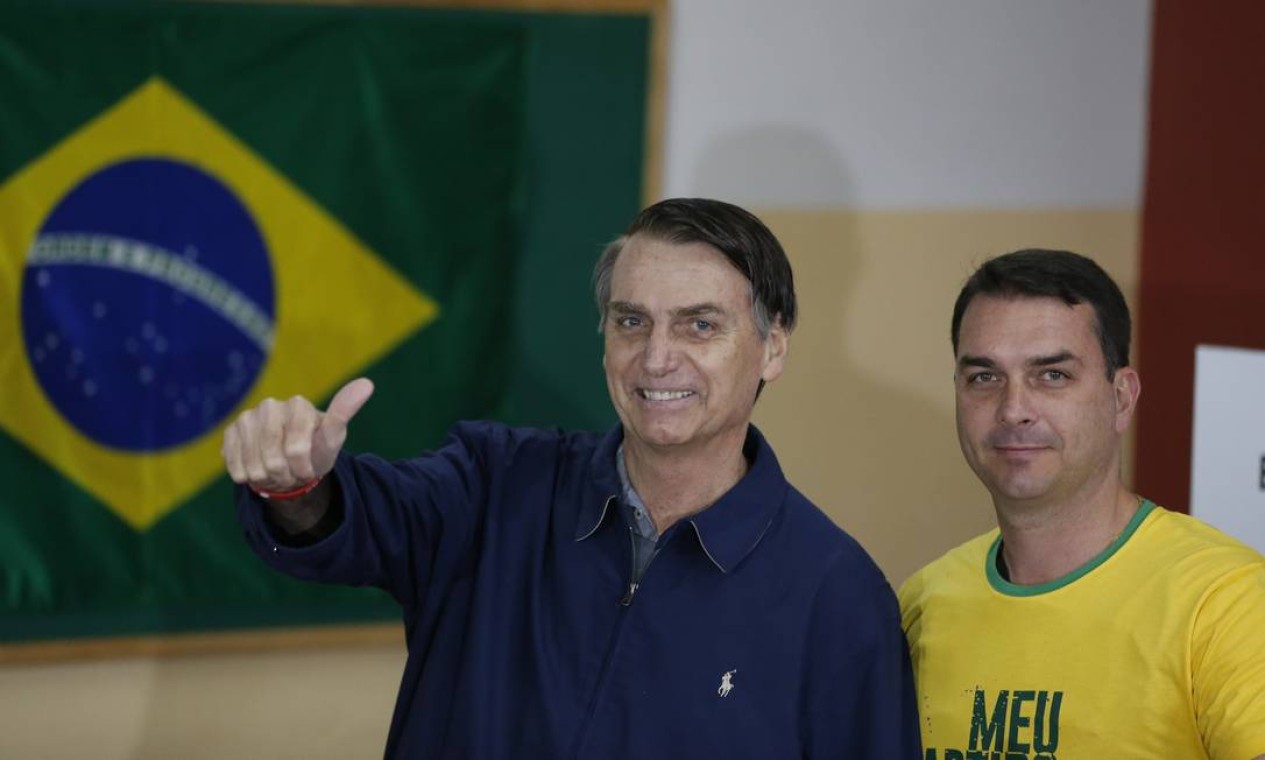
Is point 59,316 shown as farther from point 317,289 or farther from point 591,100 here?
point 591,100

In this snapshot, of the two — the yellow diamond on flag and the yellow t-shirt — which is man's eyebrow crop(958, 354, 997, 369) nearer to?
the yellow t-shirt

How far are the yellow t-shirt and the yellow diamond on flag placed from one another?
1738 mm

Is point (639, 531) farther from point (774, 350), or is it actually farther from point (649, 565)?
point (774, 350)

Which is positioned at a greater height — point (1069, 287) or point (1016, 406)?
point (1069, 287)

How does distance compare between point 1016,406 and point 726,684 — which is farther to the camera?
point 1016,406

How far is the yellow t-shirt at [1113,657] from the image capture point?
202 centimetres

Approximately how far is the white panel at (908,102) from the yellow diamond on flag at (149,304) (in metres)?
0.87

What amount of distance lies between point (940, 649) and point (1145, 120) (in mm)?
2349

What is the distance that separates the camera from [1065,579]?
222cm

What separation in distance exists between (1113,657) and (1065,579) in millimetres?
133

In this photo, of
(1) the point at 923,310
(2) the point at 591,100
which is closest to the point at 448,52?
(2) the point at 591,100

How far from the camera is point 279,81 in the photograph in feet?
11.6

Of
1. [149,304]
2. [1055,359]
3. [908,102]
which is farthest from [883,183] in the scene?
[1055,359]

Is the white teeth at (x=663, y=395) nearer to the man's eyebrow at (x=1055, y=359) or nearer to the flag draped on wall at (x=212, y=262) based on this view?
the man's eyebrow at (x=1055, y=359)
